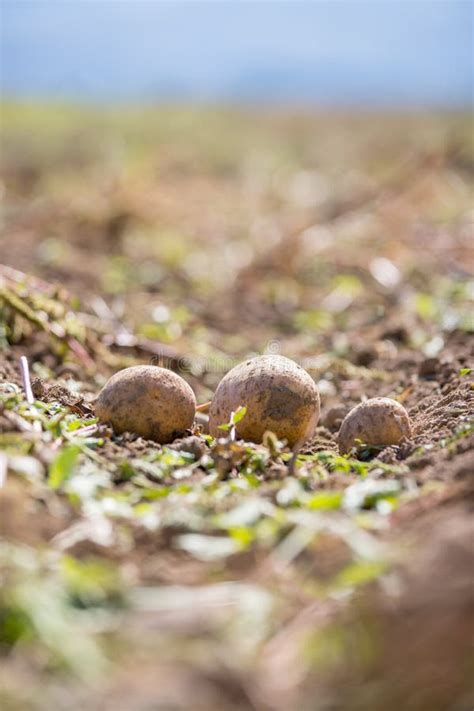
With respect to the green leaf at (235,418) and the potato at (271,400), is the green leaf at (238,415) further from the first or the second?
the potato at (271,400)

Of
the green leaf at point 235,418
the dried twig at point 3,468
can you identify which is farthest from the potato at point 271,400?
the dried twig at point 3,468

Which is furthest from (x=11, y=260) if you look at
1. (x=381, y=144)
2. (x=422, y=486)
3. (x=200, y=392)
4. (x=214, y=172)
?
(x=381, y=144)

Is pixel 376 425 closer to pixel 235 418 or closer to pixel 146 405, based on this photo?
pixel 235 418

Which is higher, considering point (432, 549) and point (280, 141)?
point (432, 549)

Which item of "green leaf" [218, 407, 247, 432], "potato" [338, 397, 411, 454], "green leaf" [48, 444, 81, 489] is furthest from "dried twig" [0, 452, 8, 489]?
"potato" [338, 397, 411, 454]

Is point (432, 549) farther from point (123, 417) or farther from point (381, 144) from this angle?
point (381, 144)

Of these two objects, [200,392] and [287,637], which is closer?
[287,637]

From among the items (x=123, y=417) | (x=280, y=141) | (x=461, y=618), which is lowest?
(x=280, y=141)
